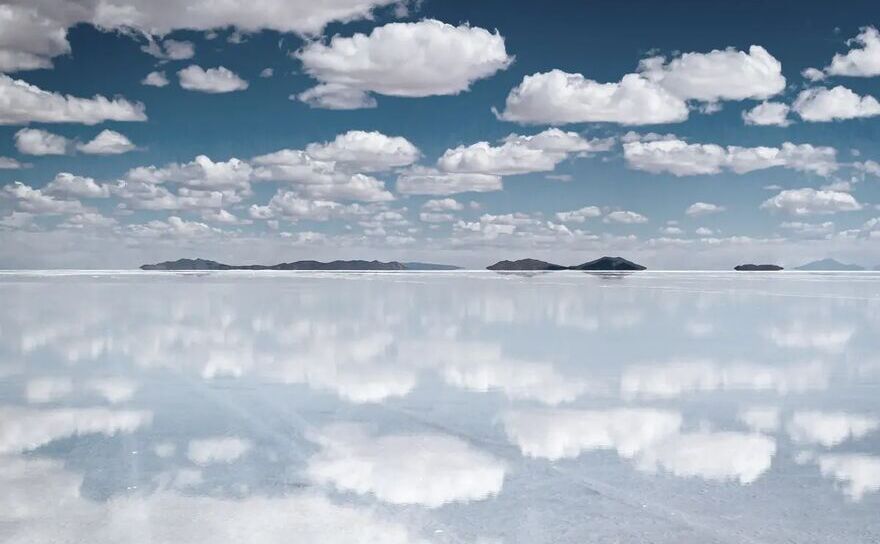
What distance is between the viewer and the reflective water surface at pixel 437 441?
22.6ft

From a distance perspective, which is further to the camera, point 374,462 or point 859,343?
point 859,343

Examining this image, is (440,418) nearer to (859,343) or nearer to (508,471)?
(508,471)

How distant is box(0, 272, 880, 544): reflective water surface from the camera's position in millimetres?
6875

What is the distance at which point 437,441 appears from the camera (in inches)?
387

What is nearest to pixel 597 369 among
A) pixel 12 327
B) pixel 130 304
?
pixel 12 327

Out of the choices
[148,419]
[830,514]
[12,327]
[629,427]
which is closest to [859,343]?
[629,427]

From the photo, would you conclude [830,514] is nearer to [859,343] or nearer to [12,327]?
[859,343]

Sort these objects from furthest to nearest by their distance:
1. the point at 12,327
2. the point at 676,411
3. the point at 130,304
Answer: the point at 130,304
the point at 12,327
the point at 676,411

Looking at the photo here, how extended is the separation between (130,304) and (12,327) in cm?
1360

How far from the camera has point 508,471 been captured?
846 centimetres

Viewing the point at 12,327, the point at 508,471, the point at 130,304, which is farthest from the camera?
the point at 130,304

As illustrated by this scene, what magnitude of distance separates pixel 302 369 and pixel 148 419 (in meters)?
4.92

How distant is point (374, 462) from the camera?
888 centimetres

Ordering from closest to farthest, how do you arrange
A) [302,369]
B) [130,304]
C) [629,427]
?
[629,427] → [302,369] → [130,304]
